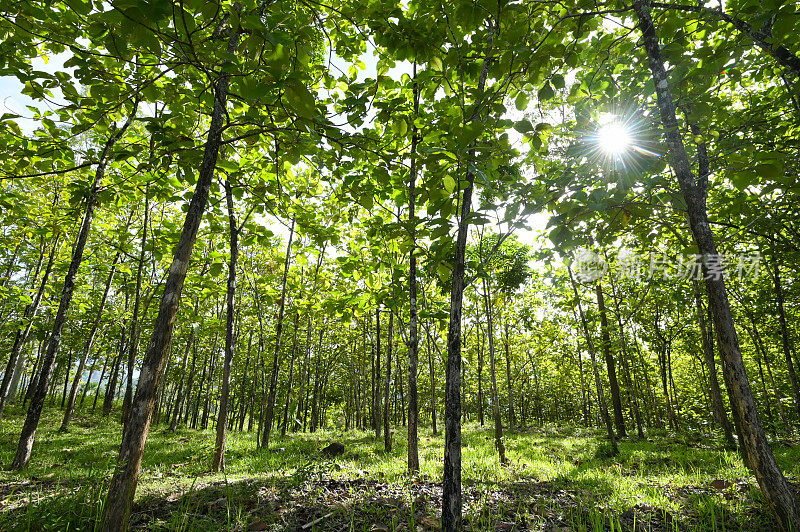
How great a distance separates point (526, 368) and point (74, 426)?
103 feet

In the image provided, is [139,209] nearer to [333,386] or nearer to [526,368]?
[333,386]

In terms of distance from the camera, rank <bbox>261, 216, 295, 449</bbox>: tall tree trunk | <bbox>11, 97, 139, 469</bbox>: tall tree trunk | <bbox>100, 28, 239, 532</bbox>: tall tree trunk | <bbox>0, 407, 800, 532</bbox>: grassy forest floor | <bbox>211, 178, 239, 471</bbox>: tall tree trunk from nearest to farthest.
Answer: <bbox>100, 28, 239, 532</bbox>: tall tree trunk → <bbox>0, 407, 800, 532</bbox>: grassy forest floor → <bbox>211, 178, 239, 471</bbox>: tall tree trunk → <bbox>11, 97, 139, 469</bbox>: tall tree trunk → <bbox>261, 216, 295, 449</bbox>: tall tree trunk

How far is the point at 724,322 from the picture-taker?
3.40 m

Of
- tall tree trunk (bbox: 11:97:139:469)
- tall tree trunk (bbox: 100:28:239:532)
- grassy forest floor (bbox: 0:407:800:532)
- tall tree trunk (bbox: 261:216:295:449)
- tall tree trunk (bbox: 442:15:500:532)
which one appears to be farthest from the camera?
tall tree trunk (bbox: 261:216:295:449)

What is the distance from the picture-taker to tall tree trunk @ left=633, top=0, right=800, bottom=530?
3084 millimetres

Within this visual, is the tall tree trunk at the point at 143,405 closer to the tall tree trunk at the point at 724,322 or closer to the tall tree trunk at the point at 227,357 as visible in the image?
the tall tree trunk at the point at 724,322

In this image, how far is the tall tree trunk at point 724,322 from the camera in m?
3.08

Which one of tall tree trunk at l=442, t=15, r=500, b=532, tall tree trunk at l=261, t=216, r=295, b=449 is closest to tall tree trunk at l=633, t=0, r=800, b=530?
tall tree trunk at l=442, t=15, r=500, b=532

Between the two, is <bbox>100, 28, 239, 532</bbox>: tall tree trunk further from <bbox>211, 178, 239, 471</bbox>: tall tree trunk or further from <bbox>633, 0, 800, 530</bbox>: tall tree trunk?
<bbox>211, 178, 239, 471</bbox>: tall tree trunk

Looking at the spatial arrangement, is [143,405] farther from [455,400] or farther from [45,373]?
[45,373]

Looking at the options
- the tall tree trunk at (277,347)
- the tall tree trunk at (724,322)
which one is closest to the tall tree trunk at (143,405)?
the tall tree trunk at (724,322)

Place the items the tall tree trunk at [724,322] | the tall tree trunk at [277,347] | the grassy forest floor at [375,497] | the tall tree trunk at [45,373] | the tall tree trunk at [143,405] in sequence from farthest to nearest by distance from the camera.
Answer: the tall tree trunk at [277,347] → the tall tree trunk at [45,373] → the grassy forest floor at [375,497] → the tall tree trunk at [724,322] → the tall tree trunk at [143,405]

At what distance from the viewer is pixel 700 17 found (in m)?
2.93

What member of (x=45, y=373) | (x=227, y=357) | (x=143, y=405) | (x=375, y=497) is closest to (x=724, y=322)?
(x=375, y=497)
